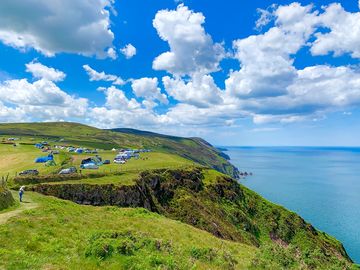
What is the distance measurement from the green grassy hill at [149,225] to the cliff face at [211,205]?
0.26m

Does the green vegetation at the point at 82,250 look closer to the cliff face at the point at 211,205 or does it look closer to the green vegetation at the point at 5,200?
the green vegetation at the point at 5,200

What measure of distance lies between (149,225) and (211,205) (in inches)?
2215

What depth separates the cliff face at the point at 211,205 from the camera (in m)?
63.3

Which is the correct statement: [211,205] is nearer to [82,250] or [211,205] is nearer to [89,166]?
[89,166]

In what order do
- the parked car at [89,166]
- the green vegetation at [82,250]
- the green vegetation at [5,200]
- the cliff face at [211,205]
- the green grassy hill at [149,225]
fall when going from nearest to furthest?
the green vegetation at [82,250]
the green grassy hill at [149,225]
the green vegetation at [5,200]
the cliff face at [211,205]
the parked car at [89,166]

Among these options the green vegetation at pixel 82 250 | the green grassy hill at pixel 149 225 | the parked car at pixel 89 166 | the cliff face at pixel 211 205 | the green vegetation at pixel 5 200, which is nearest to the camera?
the green vegetation at pixel 82 250

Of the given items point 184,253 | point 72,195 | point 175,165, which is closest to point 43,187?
point 72,195

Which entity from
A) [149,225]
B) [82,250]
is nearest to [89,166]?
[149,225]

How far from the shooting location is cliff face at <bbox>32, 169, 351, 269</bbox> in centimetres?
6331

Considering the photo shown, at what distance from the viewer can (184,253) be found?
22.6m

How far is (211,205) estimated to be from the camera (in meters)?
86.5

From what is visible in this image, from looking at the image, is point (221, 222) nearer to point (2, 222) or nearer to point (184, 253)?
point (184, 253)

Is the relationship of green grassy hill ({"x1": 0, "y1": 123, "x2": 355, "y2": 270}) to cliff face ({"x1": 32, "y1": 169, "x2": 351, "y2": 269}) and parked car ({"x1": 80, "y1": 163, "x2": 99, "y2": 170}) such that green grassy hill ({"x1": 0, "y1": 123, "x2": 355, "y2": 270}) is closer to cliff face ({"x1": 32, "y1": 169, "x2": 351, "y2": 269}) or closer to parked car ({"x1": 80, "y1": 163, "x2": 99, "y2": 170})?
cliff face ({"x1": 32, "y1": 169, "x2": 351, "y2": 269})

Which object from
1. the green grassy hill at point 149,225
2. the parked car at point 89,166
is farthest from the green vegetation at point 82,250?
the parked car at point 89,166
